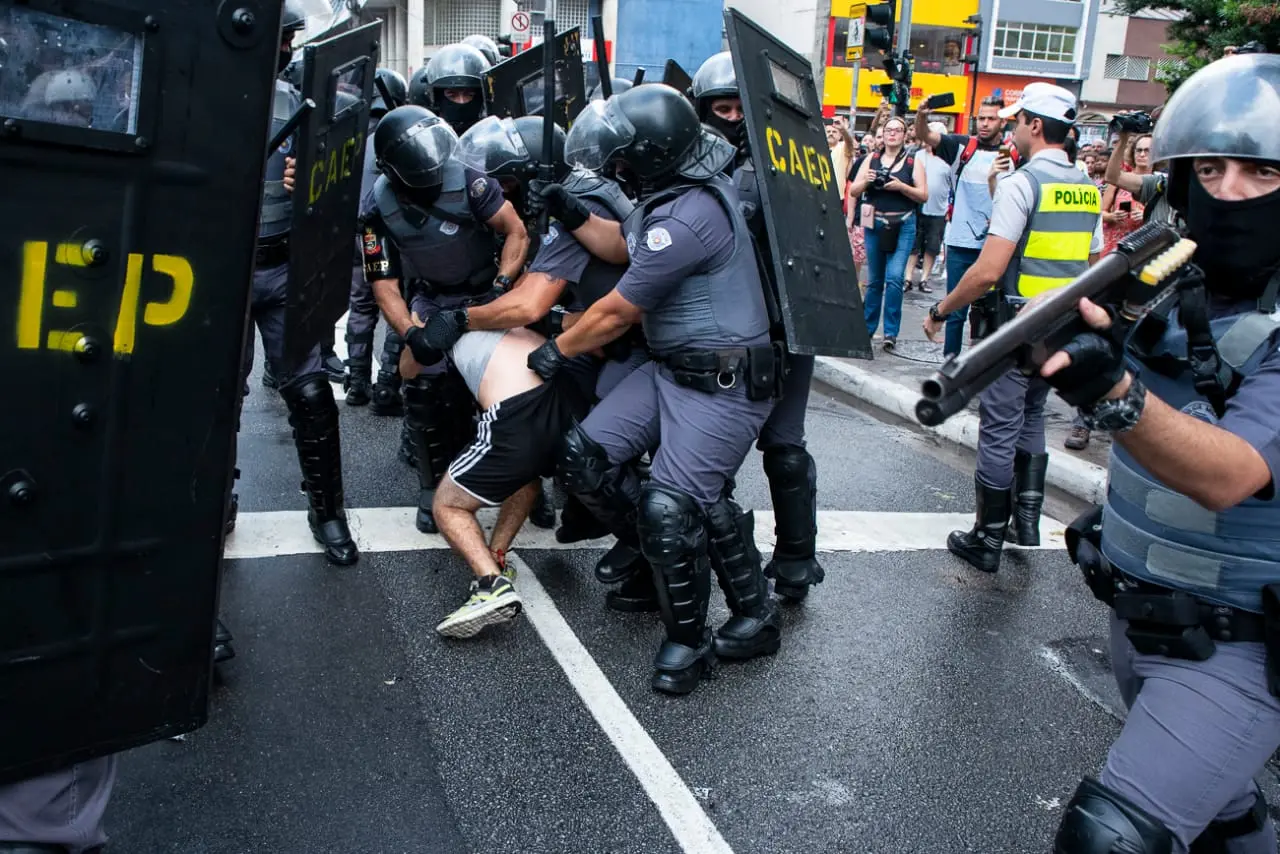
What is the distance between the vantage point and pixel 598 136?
3.49 meters

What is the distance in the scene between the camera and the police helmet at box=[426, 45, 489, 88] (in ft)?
21.4

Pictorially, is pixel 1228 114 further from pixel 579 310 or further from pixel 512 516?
pixel 512 516

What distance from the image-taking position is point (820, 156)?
162 inches

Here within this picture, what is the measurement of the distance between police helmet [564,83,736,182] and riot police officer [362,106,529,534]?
3.41ft

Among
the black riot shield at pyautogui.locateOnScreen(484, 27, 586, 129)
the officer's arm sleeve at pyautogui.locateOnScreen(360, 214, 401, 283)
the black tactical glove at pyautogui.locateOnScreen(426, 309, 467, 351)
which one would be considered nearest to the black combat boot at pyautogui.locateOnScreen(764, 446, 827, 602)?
the black tactical glove at pyautogui.locateOnScreen(426, 309, 467, 351)

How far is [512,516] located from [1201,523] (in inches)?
109

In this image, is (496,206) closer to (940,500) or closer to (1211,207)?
(940,500)

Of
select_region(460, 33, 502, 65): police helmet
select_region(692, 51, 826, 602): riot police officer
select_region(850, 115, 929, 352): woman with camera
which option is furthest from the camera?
select_region(850, 115, 929, 352): woman with camera

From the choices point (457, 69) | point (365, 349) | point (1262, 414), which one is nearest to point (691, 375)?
point (1262, 414)

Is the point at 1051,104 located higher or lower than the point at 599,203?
higher

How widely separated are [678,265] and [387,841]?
1800 millimetres

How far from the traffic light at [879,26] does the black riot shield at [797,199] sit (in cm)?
918

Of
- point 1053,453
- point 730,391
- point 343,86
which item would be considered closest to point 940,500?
point 1053,453

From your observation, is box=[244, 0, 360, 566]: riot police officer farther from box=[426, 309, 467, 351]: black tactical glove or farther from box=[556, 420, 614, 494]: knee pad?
box=[556, 420, 614, 494]: knee pad
